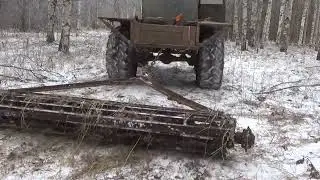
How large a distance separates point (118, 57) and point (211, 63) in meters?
1.80

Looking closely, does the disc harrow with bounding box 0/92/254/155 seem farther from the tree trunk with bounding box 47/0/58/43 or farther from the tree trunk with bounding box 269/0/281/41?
the tree trunk with bounding box 269/0/281/41

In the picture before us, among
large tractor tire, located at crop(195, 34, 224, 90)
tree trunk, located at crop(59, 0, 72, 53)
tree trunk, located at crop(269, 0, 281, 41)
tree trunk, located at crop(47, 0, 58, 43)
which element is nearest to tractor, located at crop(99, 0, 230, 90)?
large tractor tire, located at crop(195, 34, 224, 90)

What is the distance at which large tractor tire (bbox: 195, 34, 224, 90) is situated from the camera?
811cm

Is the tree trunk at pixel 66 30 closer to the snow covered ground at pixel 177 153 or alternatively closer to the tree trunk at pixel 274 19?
the snow covered ground at pixel 177 153

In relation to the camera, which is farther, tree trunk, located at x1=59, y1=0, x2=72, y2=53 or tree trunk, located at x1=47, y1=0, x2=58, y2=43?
tree trunk, located at x1=47, y1=0, x2=58, y2=43

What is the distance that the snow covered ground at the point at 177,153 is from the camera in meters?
4.80

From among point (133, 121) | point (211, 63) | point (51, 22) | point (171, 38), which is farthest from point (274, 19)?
point (133, 121)

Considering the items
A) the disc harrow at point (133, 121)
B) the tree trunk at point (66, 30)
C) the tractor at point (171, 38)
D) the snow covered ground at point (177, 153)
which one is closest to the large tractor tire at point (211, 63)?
the tractor at point (171, 38)

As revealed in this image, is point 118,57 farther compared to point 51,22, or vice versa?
point 51,22

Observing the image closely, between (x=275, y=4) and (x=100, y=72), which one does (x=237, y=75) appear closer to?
(x=100, y=72)

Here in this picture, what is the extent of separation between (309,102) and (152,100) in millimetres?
2960

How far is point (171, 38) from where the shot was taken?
750 centimetres

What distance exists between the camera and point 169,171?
15.8 feet

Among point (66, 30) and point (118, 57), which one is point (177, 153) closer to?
→ point (118, 57)
